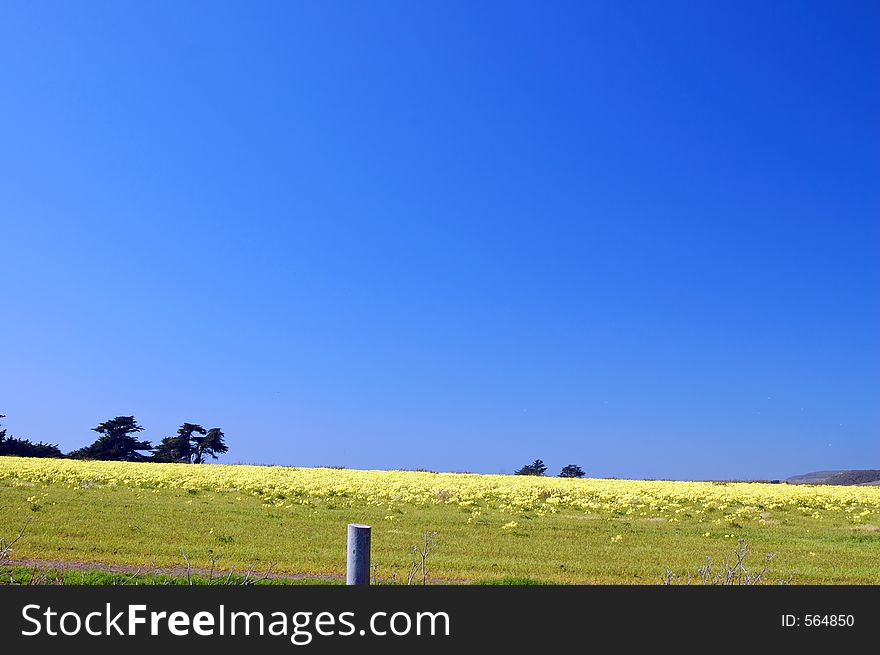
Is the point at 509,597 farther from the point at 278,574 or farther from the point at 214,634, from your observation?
the point at 278,574

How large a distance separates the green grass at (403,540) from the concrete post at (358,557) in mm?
5603

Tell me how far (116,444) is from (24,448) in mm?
10520

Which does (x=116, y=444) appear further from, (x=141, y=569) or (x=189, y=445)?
(x=141, y=569)

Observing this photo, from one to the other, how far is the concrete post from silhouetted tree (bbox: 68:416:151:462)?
84.0 metres

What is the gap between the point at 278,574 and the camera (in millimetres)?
15328

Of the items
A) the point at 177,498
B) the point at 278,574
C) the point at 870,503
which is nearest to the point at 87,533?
the point at 278,574

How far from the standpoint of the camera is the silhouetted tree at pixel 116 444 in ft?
268

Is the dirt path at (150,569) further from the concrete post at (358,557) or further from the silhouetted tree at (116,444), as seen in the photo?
the silhouetted tree at (116,444)

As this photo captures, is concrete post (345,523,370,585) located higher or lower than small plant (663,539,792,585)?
higher

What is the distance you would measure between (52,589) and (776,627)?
22.0 ft

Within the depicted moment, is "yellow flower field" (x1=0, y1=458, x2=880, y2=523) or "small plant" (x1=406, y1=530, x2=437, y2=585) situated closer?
"small plant" (x1=406, y1=530, x2=437, y2=585)

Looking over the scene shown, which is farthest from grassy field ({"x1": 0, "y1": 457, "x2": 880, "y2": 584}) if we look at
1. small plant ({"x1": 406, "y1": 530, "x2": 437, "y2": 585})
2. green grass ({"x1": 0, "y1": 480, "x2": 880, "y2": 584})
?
small plant ({"x1": 406, "y1": 530, "x2": 437, "y2": 585})

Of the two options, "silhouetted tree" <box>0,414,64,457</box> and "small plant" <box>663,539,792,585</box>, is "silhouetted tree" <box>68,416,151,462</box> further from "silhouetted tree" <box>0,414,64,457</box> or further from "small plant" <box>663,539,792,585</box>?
"small plant" <box>663,539,792,585</box>

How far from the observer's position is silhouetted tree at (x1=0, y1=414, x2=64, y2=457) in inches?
3132
